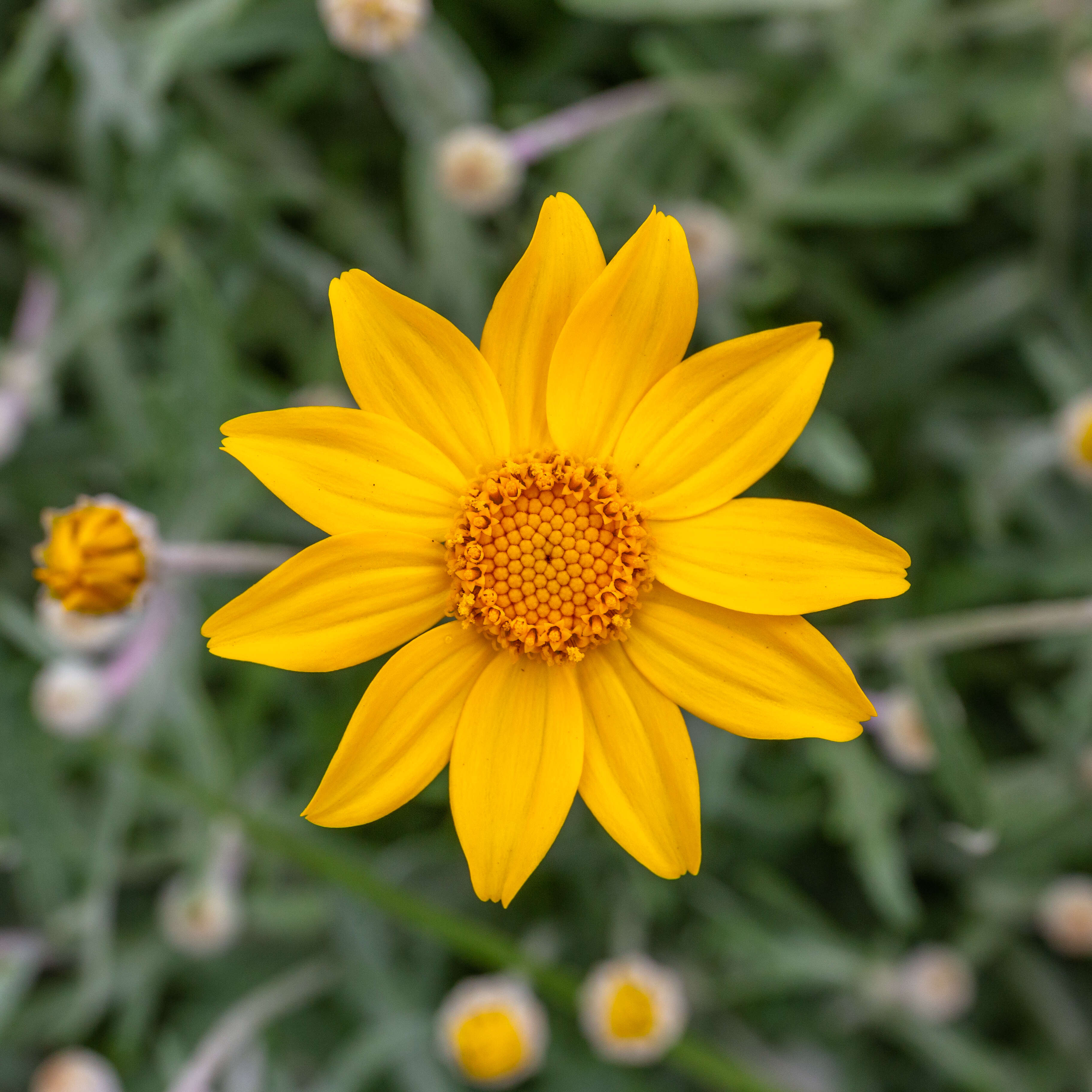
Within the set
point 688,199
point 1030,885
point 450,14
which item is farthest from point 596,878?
point 450,14

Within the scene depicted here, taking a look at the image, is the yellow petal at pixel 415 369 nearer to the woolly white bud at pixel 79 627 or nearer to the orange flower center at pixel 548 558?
the orange flower center at pixel 548 558

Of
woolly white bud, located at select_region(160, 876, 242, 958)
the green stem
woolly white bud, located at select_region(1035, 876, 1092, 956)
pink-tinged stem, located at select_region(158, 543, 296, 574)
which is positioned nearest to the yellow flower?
pink-tinged stem, located at select_region(158, 543, 296, 574)

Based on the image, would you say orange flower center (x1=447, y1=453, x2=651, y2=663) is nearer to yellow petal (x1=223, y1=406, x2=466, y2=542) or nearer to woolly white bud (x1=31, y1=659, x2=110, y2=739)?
yellow petal (x1=223, y1=406, x2=466, y2=542)

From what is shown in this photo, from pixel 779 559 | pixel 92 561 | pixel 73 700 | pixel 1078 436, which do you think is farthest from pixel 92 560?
pixel 1078 436

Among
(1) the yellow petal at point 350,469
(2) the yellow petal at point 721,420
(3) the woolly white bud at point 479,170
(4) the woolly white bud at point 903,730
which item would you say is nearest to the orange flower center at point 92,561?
(1) the yellow petal at point 350,469

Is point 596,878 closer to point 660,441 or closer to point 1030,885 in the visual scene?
point 1030,885

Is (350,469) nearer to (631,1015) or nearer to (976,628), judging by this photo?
(976,628)
